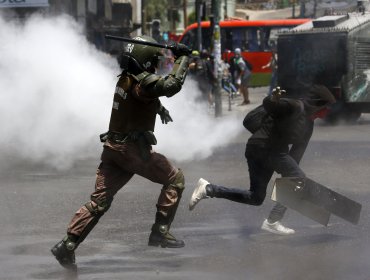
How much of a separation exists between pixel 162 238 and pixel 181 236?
3.46 ft

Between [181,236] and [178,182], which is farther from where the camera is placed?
[181,236]

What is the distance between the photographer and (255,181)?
8.80 meters

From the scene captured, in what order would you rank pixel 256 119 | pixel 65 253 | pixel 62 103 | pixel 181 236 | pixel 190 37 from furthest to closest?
pixel 190 37 < pixel 62 103 < pixel 181 236 < pixel 256 119 < pixel 65 253

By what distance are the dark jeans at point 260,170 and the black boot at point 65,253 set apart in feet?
5.48

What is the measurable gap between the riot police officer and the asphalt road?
331 mm

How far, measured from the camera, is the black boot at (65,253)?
24.8 ft

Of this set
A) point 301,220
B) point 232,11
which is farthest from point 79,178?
point 232,11

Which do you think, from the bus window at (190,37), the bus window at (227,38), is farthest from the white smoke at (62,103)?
the bus window at (227,38)

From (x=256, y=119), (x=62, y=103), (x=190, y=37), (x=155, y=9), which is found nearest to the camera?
(x=256, y=119)

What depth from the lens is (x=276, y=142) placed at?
869 centimetres

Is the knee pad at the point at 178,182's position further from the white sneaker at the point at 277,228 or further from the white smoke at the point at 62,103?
the white smoke at the point at 62,103

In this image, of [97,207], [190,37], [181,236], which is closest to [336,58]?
[181,236]

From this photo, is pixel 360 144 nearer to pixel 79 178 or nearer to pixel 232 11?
pixel 79 178

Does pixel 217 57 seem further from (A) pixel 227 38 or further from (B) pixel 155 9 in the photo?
(B) pixel 155 9
